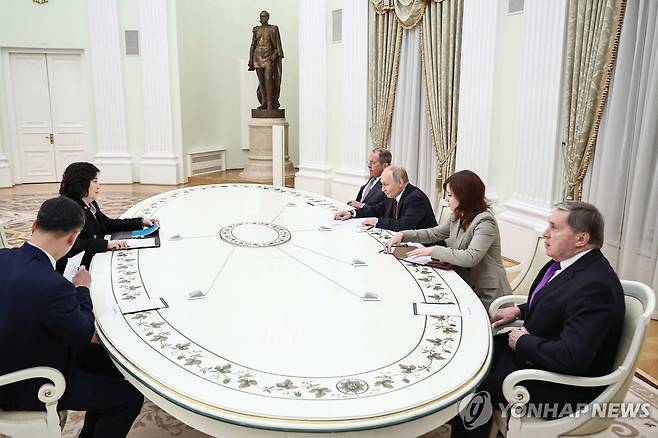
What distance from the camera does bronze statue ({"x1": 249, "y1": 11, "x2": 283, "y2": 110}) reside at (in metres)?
10.1

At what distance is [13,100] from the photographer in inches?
381

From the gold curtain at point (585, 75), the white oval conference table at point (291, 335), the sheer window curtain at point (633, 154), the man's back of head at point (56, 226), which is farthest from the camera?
the gold curtain at point (585, 75)

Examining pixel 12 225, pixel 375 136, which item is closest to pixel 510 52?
pixel 375 136

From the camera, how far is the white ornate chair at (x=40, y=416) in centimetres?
205

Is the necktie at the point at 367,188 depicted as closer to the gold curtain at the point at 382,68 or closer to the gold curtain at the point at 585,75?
the gold curtain at the point at 585,75

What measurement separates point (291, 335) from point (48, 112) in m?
9.42

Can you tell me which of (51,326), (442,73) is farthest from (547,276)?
(442,73)

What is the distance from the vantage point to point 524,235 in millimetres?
5684

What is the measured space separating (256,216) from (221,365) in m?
2.39

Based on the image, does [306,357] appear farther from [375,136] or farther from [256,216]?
[375,136]

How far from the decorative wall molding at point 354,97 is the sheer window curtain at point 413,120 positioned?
2.34 ft

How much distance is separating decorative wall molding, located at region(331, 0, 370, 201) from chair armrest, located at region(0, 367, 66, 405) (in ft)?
21.1

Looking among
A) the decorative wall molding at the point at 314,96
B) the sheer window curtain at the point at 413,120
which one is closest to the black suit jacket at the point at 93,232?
the sheer window curtain at the point at 413,120

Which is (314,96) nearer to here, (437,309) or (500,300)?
(500,300)
